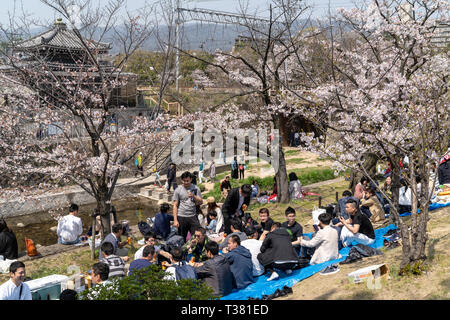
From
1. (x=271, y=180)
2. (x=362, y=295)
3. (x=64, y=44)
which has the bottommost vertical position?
(x=271, y=180)

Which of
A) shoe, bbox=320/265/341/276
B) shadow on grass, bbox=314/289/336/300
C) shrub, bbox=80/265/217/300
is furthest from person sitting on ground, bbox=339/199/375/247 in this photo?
shrub, bbox=80/265/217/300

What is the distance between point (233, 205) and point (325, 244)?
2404 mm

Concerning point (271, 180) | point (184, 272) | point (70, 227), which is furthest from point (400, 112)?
point (271, 180)

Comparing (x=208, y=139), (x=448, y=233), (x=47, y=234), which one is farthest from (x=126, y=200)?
(x=448, y=233)

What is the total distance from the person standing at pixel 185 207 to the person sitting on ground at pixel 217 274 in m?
2.49

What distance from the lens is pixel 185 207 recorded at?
900 cm

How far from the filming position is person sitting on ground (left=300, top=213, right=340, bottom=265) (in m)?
7.48

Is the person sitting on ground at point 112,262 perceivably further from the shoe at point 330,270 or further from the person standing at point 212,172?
the person standing at point 212,172

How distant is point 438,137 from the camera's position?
5961mm

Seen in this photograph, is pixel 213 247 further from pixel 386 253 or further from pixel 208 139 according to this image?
pixel 208 139

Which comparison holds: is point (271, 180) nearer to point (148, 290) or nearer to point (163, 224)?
point (163, 224)

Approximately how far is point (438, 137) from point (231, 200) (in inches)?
175

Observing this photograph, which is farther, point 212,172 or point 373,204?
point 212,172

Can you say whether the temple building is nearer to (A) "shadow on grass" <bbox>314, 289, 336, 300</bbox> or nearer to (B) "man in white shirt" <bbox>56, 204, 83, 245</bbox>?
(B) "man in white shirt" <bbox>56, 204, 83, 245</bbox>
